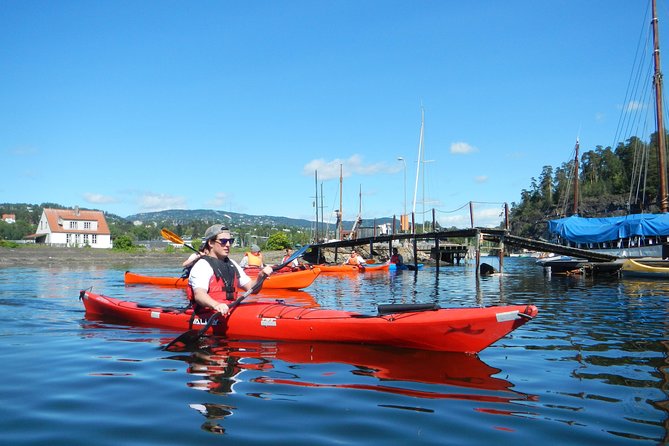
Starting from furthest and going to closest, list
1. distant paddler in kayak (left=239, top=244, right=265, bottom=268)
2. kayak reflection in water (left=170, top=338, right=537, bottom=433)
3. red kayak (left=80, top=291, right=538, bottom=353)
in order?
distant paddler in kayak (left=239, top=244, right=265, bottom=268)
red kayak (left=80, top=291, right=538, bottom=353)
kayak reflection in water (left=170, top=338, right=537, bottom=433)

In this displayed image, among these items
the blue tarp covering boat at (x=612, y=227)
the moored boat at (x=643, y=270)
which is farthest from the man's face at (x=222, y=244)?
Result: the blue tarp covering boat at (x=612, y=227)

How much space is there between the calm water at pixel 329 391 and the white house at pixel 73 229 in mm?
69737

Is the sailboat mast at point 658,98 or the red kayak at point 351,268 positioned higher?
the sailboat mast at point 658,98

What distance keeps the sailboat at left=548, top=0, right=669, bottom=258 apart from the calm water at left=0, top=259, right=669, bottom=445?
1988 cm

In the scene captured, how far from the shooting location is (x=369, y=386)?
512cm

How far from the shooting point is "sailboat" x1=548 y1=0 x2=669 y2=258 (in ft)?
84.1

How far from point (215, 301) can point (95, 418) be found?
3.17 meters

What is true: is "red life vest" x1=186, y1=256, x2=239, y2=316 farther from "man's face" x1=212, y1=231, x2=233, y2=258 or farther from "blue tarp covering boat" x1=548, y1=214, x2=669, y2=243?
"blue tarp covering boat" x1=548, y1=214, x2=669, y2=243

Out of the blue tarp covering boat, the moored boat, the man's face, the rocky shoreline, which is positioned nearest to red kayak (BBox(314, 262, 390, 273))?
the blue tarp covering boat

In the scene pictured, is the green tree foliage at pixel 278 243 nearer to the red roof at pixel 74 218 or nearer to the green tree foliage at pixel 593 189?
the red roof at pixel 74 218

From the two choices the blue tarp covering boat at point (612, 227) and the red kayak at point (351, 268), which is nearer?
the blue tarp covering boat at point (612, 227)

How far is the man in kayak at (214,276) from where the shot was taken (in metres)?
7.32

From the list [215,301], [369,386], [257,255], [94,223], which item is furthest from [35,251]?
[369,386]

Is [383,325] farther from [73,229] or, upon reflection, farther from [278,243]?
[73,229]
